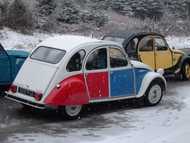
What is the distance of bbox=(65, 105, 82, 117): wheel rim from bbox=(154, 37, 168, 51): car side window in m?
5.36

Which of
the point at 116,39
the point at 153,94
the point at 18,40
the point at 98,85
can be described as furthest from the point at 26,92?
the point at 18,40

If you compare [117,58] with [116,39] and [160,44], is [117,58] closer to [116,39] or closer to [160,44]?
[116,39]

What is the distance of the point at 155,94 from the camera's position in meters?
15.5

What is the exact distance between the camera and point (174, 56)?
62.5 feet

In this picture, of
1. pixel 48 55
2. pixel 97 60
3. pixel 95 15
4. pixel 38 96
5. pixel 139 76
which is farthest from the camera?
pixel 95 15

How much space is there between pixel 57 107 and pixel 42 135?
1.21m

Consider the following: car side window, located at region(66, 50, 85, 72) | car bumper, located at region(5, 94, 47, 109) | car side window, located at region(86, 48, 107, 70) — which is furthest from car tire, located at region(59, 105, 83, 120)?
car side window, located at region(86, 48, 107, 70)

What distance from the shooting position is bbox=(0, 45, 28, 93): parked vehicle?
1527 centimetres

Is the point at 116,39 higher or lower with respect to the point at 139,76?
higher

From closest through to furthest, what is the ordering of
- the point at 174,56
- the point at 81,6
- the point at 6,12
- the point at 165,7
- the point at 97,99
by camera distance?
1. the point at 97,99
2. the point at 174,56
3. the point at 6,12
4. the point at 81,6
5. the point at 165,7

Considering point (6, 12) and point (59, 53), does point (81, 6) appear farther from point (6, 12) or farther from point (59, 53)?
point (59, 53)

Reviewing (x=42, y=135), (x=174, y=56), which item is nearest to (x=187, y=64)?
(x=174, y=56)

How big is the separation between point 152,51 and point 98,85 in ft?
14.8

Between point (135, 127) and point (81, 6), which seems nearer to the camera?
Answer: point (135, 127)
